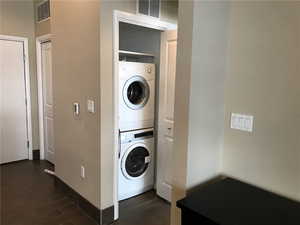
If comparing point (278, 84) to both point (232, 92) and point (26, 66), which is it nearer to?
point (232, 92)

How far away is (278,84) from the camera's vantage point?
1441 mm

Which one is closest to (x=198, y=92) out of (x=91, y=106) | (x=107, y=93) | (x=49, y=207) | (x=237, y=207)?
(x=237, y=207)

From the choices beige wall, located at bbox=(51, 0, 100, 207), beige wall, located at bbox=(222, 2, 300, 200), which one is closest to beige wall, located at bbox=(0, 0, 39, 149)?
beige wall, located at bbox=(51, 0, 100, 207)

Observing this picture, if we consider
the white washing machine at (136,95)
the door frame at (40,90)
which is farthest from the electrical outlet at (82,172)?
the door frame at (40,90)

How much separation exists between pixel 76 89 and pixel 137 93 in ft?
2.37

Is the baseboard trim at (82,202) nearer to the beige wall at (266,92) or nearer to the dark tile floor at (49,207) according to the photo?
the dark tile floor at (49,207)

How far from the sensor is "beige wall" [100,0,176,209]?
7.14 ft

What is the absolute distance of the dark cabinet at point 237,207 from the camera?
3.89 ft

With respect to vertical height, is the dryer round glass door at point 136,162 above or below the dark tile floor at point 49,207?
above

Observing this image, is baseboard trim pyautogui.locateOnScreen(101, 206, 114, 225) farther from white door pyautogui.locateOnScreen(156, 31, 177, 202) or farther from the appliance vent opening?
the appliance vent opening

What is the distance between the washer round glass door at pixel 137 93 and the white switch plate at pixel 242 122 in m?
1.35

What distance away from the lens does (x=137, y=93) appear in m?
2.92

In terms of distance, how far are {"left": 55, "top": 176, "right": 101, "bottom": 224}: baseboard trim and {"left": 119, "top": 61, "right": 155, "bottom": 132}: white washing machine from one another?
866 millimetres

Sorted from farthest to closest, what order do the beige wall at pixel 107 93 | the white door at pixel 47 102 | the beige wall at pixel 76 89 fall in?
the white door at pixel 47 102 → the beige wall at pixel 76 89 → the beige wall at pixel 107 93
